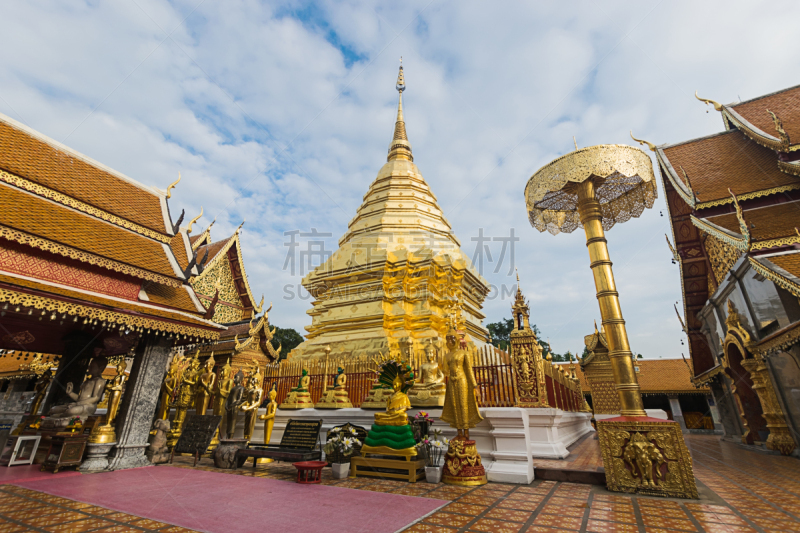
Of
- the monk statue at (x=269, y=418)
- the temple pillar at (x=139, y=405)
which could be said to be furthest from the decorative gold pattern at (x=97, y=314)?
the monk statue at (x=269, y=418)

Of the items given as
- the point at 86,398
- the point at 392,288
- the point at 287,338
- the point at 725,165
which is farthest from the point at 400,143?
the point at 287,338

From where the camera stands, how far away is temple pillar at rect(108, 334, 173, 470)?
5613mm

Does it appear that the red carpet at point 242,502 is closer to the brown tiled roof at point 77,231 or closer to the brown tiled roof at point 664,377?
the brown tiled roof at point 77,231

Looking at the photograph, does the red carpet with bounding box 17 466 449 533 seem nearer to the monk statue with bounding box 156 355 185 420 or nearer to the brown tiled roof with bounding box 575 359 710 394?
the monk statue with bounding box 156 355 185 420

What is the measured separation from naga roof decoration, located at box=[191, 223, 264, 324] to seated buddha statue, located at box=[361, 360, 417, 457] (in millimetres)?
10103

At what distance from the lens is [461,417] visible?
191 inches

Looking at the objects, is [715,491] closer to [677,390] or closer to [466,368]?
[466,368]

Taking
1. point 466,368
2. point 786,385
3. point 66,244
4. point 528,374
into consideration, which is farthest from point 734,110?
point 66,244

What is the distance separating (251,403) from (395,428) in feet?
10.6

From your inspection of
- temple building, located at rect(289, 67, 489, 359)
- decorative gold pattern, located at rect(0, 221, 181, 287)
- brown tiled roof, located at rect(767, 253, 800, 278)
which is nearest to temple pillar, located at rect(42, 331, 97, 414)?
decorative gold pattern, located at rect(0, 221, 181, 287)

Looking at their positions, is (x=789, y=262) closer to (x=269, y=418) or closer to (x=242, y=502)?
(x=242, y=502)

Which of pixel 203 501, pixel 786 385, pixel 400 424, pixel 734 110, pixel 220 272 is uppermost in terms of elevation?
pixel 734 110

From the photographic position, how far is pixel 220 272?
14.4 meters

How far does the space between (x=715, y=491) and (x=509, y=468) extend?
2.18 meters
